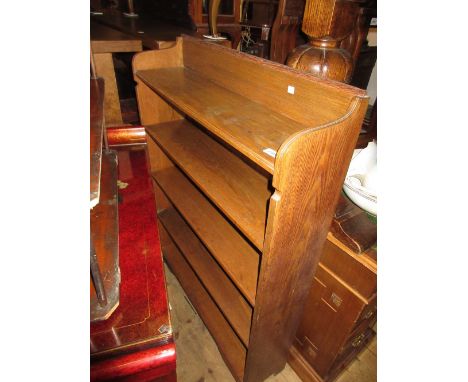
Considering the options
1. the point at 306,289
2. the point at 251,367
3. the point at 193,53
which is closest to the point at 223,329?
the point at 251,367

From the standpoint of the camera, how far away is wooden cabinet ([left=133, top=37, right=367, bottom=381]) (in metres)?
0.76

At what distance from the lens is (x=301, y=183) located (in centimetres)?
75

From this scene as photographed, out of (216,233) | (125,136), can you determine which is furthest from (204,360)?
(125,136)

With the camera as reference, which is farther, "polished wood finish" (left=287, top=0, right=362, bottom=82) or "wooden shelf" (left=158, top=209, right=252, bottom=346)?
"wooden shelf" (left=158, top=209, right=252, bottom=346)

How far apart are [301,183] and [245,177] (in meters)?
0.59

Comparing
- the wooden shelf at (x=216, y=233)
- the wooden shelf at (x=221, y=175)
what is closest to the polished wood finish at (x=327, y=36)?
the wooden shelf at (x=221, y=175)

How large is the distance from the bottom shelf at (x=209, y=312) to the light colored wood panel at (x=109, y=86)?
882 millimetres

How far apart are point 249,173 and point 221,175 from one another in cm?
14

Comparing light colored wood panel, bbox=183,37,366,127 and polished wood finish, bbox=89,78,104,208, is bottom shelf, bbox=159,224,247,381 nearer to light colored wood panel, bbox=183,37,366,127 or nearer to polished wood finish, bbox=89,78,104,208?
polished wood finish, bbox=89,78,104,208

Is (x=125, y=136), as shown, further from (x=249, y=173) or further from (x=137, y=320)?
(x=137, y=320)

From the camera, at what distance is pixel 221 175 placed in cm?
132

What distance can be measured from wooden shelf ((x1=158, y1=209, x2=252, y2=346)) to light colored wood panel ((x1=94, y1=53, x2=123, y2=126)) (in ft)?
2.59

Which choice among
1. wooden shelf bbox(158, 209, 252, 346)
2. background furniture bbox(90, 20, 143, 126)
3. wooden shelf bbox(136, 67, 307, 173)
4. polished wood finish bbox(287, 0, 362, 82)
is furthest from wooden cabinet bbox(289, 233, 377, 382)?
background furniture bbox(90, 20, 143, 126)
